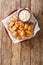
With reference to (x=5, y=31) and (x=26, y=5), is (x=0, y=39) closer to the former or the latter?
(x=5, y=31)

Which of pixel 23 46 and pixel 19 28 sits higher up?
pixel 19 28

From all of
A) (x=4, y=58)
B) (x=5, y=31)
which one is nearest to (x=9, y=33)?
(x=5, y=31)

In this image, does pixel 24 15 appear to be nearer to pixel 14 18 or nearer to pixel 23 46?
pixel 14 18

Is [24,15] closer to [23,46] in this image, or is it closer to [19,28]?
[19,28]

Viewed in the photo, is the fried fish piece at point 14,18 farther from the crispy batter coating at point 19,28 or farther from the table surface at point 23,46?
the table surface at point 23,46

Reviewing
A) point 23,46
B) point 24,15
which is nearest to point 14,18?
point 24,15

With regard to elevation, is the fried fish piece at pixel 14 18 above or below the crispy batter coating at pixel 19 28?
above

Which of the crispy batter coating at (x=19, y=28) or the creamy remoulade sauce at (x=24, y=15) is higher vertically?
the creamy remoulade sauce at (x=24, y=15)

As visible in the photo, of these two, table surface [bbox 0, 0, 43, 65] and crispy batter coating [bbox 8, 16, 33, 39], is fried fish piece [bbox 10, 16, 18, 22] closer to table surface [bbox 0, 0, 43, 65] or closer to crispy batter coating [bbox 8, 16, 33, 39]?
crispy batter coating [bbox 8, 16, 33, 39]

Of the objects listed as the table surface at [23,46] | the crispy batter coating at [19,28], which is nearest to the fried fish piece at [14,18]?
the crispy batter coating at [19,28]
